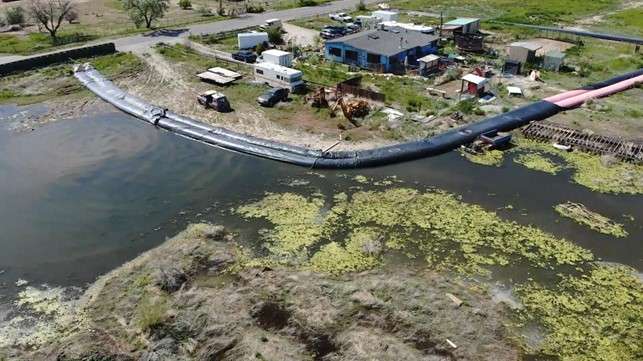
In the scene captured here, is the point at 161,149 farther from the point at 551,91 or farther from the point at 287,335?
the point at 551,91

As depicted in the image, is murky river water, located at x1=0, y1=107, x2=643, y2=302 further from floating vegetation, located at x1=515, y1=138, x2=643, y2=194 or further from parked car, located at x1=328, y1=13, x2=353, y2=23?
parked car, located at x1=328, y1=13, x2=353, y2=23

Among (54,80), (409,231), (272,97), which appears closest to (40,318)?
(409,231)

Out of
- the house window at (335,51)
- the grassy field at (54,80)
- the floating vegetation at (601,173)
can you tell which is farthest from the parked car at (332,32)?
the floating vegetation at (601,173)

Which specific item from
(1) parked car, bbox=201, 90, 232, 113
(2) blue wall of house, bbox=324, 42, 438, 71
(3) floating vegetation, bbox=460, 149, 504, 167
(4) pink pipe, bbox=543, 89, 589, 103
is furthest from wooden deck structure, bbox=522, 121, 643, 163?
(1) parked car, bbox=201, 90, 232, 113

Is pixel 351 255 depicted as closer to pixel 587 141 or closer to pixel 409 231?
pixel 409 231

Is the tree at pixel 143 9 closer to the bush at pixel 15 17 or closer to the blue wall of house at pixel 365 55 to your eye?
the bush at pixel 15 17
